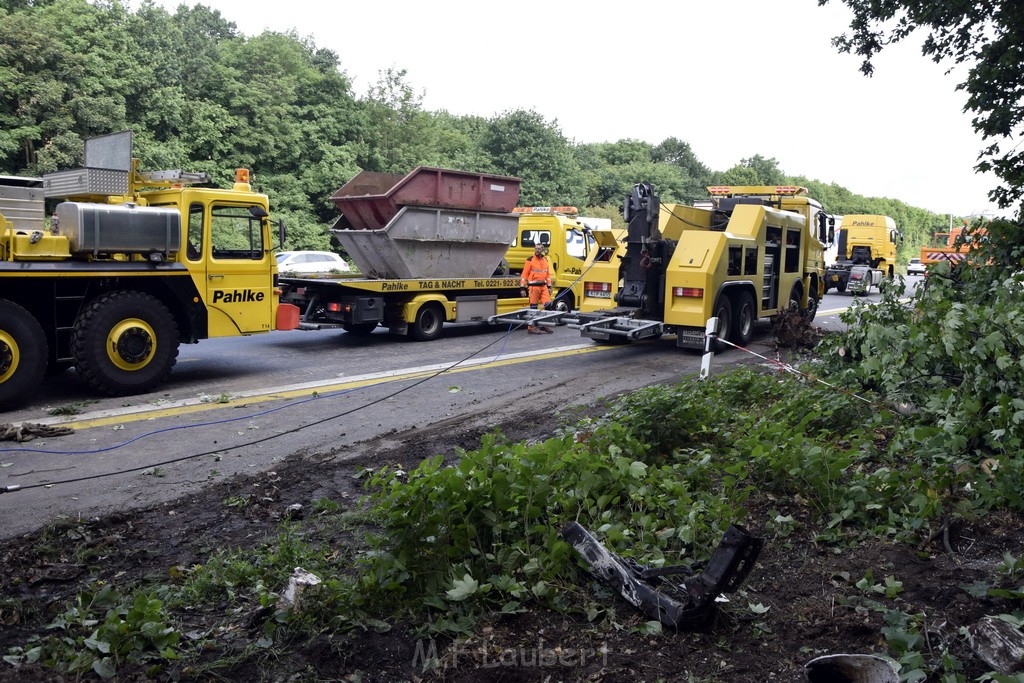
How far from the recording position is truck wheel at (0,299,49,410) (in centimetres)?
855

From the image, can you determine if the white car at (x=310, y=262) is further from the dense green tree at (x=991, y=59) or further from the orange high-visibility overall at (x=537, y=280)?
the dense green tree at (x=991, y=59)

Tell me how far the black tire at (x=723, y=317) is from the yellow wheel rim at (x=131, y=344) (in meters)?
8.37

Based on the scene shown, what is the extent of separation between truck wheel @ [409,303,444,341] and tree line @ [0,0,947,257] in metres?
9.34

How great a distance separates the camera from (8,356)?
857 centimetres

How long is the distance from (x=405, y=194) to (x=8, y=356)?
7.14 metres

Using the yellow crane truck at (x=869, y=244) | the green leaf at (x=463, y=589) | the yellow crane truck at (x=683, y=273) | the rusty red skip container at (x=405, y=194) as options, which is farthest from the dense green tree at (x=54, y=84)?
the yellow crane truck at (x=869, y=244)

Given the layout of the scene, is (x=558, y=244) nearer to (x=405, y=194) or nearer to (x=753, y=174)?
(x=405, y=194)

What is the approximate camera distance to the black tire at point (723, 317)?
13.3 m

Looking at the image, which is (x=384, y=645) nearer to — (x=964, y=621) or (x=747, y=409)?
(x=964, y=621)

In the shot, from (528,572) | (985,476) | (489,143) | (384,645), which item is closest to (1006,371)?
(985,476)

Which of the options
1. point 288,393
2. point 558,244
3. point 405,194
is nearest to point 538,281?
point 558,244

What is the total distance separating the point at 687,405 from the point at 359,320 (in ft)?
26.5

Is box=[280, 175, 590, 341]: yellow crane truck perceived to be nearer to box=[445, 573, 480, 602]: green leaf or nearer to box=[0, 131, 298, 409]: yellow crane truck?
box=[0, 131, 298, 409]: yellow crane truck

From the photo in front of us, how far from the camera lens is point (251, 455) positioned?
7.07 meters
